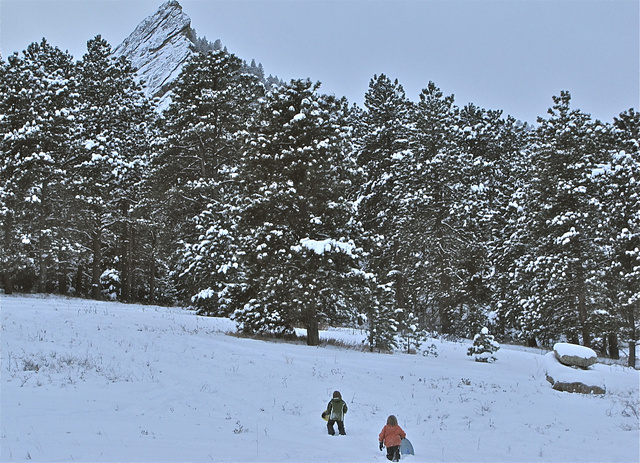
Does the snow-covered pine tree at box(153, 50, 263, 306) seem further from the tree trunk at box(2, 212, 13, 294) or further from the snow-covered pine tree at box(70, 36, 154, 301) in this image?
the tree trunk at box(2, 212, 13, 294)

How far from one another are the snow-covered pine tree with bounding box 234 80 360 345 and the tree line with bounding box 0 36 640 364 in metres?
0.08

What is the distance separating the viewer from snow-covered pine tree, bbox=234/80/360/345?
18000mm

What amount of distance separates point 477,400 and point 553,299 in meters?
15.5

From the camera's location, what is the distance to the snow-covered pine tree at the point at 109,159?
2911 centimetres

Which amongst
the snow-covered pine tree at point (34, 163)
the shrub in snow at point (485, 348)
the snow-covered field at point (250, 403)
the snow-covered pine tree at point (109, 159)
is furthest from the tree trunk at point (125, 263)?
the shrub in snow at point (485, 348)

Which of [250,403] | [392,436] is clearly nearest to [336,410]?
[392,436]

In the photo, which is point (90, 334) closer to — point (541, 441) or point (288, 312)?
point (288, 312)

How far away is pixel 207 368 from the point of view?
523 inches

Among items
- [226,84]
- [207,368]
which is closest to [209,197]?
[226,84]

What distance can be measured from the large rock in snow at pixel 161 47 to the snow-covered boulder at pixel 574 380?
58.6m

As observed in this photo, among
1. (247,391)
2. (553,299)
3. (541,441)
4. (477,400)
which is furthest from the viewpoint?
(553,299)

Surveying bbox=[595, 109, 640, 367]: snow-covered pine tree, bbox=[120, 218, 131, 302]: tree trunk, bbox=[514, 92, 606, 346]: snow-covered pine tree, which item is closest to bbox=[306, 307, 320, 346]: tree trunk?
bbox=[514, 92, 606, 346]: snow-covered pine tree

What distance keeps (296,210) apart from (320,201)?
1.03 metres

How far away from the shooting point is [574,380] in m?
15.0
